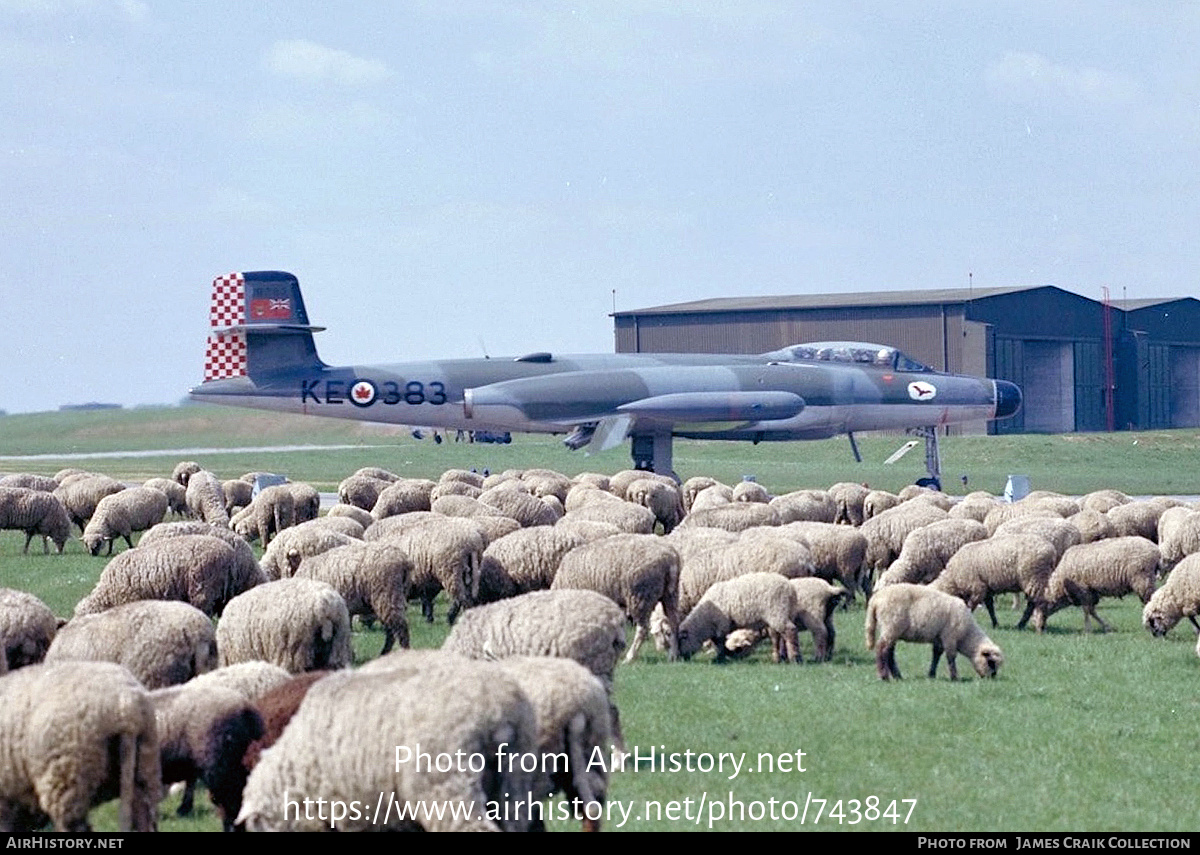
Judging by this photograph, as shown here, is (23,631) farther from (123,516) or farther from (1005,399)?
(1005,399)

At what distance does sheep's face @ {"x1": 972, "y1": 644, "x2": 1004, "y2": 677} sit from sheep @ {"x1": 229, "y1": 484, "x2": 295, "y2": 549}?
12317 mm

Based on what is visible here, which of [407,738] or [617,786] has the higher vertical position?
[407,738]

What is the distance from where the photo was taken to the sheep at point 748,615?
1426 cm

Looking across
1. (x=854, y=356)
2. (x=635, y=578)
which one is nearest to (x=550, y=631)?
(x=635, y=578)

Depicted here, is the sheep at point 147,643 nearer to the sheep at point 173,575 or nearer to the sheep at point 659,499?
the sheep at point 173,575

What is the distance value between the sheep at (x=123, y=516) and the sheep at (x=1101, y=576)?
1282cm

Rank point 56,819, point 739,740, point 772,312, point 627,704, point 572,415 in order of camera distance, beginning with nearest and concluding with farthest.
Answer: point 56,819
point 739,740
point 627,704
point 572,415
point 772,312

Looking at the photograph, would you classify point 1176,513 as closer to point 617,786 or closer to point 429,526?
point 429,526

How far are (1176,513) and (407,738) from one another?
15153 millimetres

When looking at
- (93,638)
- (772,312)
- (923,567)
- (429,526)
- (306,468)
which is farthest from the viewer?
(772,312)

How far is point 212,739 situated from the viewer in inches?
334

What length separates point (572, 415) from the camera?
3544cm

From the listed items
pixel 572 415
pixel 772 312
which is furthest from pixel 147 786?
pixel 772 312

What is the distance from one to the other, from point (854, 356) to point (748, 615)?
23.4 meters
